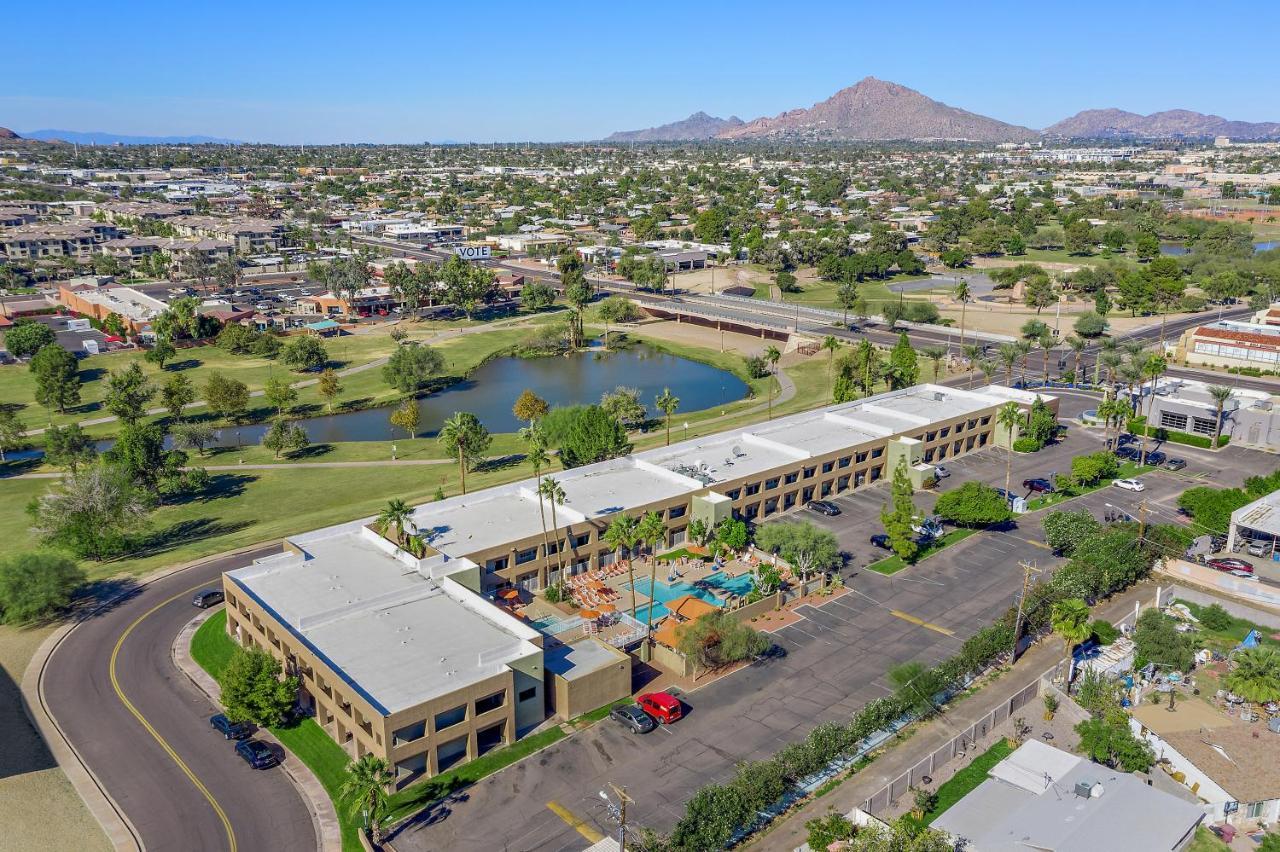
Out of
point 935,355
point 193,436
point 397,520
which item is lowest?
point 193,436

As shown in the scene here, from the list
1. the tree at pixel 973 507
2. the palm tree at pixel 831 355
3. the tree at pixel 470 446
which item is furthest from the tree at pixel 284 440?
the palm tree at pixel 831 355

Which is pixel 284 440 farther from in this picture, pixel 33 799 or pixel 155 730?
pixel 33 799

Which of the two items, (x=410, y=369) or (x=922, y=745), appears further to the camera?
(x=410, y=369)

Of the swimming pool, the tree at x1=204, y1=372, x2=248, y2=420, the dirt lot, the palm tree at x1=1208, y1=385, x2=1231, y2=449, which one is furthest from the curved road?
the palm tree at x1=1208, y1=385, x2=1231, y2=449

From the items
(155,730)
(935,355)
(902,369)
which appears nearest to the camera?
(155,730)

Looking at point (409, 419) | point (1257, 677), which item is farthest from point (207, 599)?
point (1257, 677)

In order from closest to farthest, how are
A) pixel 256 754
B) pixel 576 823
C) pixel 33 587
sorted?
pixel 576 823, pixel 256 754, pixel 33 587

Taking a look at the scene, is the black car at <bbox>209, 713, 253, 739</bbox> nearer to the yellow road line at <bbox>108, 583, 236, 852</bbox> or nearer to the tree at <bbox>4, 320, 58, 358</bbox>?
the yellow road line at <bbox>108, 583, 236, 852</bbox>
